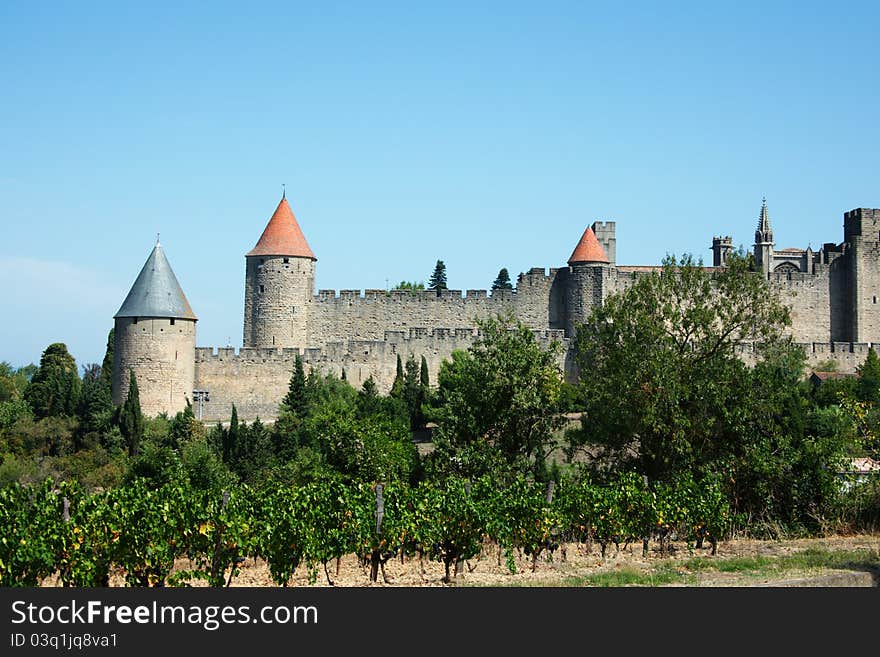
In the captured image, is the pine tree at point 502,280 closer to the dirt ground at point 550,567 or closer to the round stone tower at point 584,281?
the round stone tower at point 584,281

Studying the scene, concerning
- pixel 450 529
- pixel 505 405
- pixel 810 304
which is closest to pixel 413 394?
pixel 505 405

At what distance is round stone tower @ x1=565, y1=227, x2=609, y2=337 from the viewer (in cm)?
4272

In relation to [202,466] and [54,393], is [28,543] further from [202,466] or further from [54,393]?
[54,393]

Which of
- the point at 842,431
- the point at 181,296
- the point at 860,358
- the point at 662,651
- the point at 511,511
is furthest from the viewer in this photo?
the point at 860,358

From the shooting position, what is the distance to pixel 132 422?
33125 millimetres

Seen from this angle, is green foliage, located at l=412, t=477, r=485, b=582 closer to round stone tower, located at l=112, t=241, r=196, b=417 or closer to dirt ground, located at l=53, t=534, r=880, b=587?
dirt ground, located at l=53, t=534, r=880, b=587

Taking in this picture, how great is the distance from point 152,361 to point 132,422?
2325mm

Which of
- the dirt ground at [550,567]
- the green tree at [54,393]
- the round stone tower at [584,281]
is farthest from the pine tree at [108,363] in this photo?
the dirt ground at [550,567]

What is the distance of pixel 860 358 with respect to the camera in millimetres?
42562

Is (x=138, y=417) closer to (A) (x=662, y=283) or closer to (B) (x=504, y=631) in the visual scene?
(A) (x=662, y=283)

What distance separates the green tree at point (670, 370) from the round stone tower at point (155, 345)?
58.4 feet

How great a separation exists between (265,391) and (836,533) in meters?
24.4

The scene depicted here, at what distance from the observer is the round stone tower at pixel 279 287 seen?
39750 mm

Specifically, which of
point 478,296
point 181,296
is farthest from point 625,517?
point 478,296
